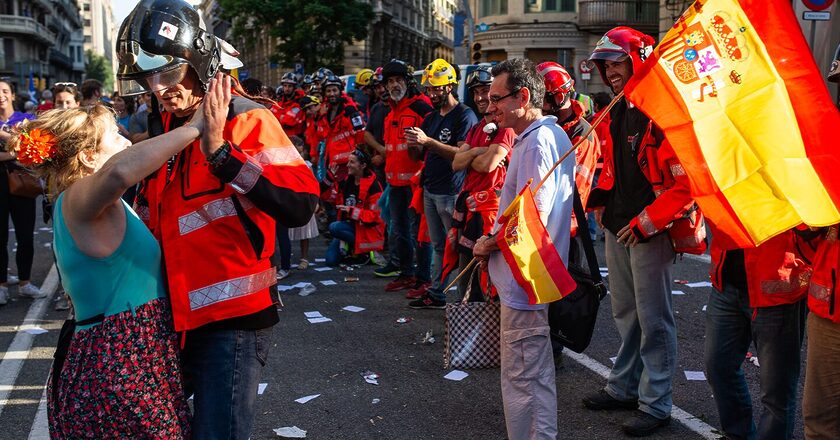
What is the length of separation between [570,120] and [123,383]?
3654mm

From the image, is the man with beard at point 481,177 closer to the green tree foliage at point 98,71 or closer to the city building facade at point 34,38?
the city building facade at point 34,38

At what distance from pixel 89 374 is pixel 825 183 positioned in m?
2.40

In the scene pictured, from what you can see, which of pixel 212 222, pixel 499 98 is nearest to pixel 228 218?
pixel 212 222

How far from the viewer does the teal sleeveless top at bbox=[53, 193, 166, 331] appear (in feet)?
8.72

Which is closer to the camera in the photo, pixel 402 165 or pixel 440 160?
pixel 440 160

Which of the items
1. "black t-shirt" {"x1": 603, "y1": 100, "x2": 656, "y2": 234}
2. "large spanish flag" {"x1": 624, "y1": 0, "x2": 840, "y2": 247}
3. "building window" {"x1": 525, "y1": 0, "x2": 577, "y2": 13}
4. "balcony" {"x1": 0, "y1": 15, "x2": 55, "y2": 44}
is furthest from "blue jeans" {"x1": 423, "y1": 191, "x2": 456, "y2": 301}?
"balcony" {"x1": 0, "y1": 15, "x2": 55, "y2": 44}

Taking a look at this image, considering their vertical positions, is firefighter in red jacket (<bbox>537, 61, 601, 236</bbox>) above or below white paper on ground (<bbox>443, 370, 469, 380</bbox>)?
above

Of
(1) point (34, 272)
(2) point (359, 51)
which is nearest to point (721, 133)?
(1) point (34, 272)

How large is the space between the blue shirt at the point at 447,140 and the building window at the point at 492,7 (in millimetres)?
31955

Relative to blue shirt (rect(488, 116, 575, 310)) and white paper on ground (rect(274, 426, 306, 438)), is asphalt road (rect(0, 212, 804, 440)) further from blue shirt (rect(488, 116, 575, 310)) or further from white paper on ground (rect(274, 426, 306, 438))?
blue shirt (rect(488, 116, 575, 310))

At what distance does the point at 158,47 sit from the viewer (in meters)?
2.70

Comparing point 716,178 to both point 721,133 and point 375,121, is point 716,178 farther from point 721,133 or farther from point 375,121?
point 375,121

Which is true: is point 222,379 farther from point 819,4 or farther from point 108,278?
point 819,4

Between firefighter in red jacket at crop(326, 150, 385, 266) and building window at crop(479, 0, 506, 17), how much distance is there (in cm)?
2977
